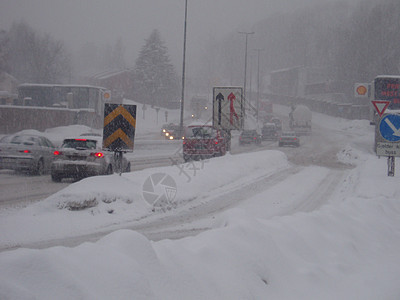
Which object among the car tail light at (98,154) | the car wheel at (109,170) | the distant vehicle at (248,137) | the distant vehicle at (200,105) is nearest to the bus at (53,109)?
the distant vehicle at (200,105)

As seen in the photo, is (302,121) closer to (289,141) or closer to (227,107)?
(289,141)

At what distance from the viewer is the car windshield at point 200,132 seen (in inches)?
964

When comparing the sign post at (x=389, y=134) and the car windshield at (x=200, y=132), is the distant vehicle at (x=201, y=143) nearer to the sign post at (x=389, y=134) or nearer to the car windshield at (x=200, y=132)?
the car windshield at (x=200, y=132)

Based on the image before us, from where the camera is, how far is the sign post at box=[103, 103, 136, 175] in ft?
36.7

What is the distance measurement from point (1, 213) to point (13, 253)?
6.61 meters

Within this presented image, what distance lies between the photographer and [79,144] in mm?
14867

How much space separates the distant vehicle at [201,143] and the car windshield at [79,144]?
30.7 feet

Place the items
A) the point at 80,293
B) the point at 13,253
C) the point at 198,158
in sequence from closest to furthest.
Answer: the point at 80,293 → the point at 13,253 → the point at 198,158

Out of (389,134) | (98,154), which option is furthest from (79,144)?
(389,134)

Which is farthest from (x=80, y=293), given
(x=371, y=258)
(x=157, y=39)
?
(x=157, y=39)

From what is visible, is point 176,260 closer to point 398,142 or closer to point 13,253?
point 13,253

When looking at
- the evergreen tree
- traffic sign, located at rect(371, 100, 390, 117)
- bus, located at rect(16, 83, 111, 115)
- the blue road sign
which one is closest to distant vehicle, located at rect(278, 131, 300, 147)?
bus, located at rect(16, 83, 111, 115)

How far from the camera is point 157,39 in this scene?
89.6 m

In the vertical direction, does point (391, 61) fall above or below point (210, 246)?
above
